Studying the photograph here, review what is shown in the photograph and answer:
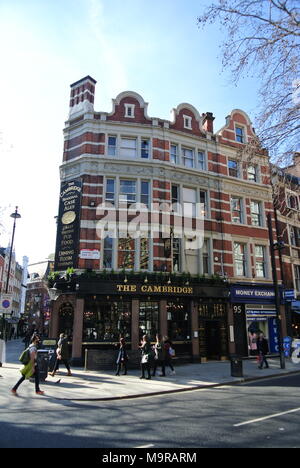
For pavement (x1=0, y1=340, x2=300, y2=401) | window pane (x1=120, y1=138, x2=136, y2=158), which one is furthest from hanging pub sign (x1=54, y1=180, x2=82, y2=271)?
pavement (x1=0, y1=340, x2=300, y2=401)

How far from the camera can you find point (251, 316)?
22.0m

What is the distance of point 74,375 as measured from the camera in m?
14.5

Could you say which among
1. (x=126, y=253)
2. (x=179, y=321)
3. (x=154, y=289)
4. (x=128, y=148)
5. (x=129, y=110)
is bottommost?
(x=179, y=321)

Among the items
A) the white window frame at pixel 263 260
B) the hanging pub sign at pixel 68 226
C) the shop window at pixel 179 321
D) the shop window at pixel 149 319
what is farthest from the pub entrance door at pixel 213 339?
the hanging pub sign at pixel 68 226

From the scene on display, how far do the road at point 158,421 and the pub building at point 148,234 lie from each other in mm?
7013

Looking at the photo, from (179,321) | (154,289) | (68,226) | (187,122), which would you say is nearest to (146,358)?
(154,289)

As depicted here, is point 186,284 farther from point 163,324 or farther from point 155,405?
point 155,405

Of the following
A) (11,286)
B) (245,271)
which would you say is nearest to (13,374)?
(245,271)

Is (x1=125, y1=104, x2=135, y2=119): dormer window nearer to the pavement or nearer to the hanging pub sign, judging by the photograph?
the hanging pub sign

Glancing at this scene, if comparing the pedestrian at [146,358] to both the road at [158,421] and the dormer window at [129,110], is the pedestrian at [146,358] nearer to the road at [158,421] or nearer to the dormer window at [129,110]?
the road at [158,421]

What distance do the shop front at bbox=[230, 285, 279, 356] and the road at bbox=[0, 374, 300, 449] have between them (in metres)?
10.7

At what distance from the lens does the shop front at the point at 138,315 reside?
1762 centimetres

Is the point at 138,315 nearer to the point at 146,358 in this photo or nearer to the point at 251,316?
the point at 146,358

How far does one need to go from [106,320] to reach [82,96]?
14.4m
